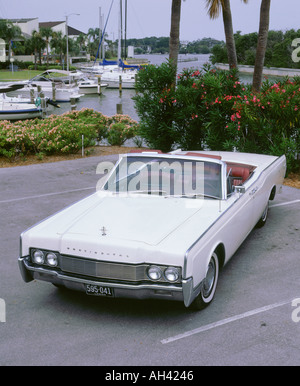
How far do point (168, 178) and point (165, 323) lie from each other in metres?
2.11

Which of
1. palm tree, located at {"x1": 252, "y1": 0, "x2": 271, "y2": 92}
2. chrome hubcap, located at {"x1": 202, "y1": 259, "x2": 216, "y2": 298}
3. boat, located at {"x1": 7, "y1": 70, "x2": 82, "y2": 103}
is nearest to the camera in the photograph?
chrome hubcap, located at {"x1": 202, "y1": 259, "x2": 216, "y2": 298}

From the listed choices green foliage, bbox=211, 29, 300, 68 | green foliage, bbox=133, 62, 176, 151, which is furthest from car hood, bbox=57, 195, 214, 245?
green foliage, bbox=211, 29, 300, 68

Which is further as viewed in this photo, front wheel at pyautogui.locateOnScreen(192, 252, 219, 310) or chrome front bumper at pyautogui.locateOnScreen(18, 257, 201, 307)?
front wheel at pyautogui.locateOnScreen(192, 252, 219, 310)

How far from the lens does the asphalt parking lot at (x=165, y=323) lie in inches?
181

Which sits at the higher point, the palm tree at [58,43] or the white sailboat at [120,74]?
the palm tree at [58,43]

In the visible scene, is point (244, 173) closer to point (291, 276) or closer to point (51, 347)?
point (291, 276)

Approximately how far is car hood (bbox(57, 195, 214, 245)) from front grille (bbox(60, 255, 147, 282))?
0.24 meters

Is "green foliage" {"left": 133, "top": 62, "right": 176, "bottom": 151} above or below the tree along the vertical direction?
below

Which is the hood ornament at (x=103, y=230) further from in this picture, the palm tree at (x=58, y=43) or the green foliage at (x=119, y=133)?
the palm tree at (x=58, y=43)

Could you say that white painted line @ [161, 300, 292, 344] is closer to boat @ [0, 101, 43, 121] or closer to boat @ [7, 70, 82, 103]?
boat @ [0, 101, 43, 121]

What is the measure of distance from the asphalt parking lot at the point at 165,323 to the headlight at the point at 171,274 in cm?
58

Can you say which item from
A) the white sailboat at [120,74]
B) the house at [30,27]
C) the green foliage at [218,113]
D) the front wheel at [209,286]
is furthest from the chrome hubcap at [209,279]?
the house at [30,27]

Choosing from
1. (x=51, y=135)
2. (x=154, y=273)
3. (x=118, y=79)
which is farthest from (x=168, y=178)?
(x=118, y=79)

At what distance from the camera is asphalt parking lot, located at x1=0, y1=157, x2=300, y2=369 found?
4.59 m
